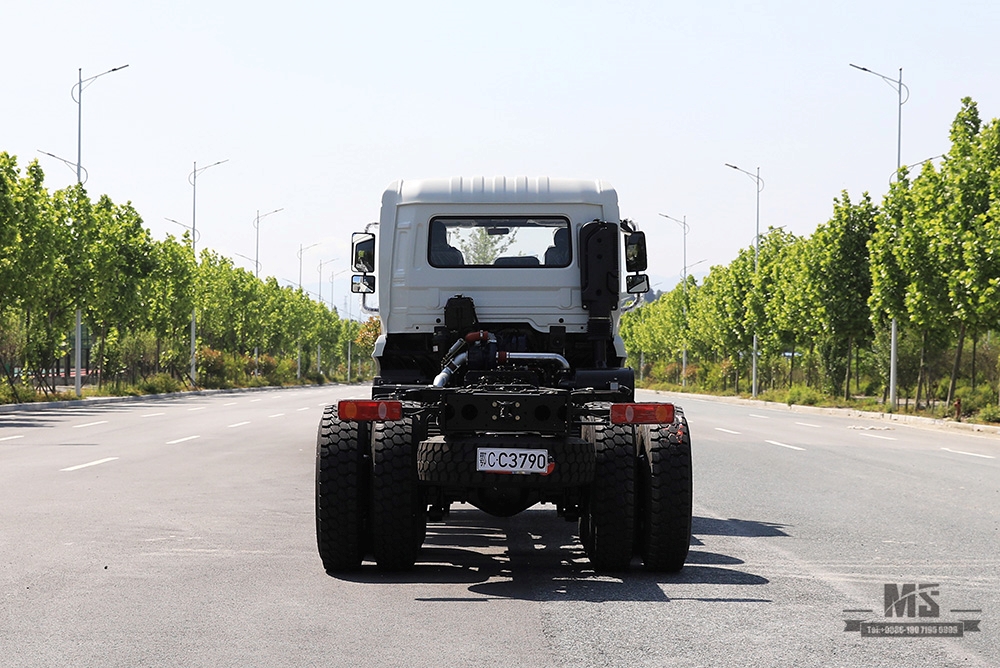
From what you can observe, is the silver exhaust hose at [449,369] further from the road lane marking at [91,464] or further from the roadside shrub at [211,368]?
the roadside shrub at [211,368]

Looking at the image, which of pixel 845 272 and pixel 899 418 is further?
pixel 845 272

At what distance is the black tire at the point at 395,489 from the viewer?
8406mm

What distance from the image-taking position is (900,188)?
137 feet

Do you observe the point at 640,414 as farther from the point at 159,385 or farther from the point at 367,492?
the point at 159,385

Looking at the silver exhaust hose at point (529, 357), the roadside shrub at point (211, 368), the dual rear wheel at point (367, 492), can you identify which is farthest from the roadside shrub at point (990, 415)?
the roadside shrub at point (211, 368)

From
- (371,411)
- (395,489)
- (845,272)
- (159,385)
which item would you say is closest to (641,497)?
(395,489)

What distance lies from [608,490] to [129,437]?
1776cm

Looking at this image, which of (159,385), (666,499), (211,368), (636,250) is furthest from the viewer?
(211,368)

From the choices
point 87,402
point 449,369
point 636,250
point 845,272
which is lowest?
→ point 87,402

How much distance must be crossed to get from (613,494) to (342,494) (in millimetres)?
1753

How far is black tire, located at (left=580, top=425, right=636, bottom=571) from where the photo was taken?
845cm

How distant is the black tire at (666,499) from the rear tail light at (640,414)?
20cm

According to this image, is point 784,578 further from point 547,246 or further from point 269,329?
point 269,329

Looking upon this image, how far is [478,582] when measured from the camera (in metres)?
8.40
